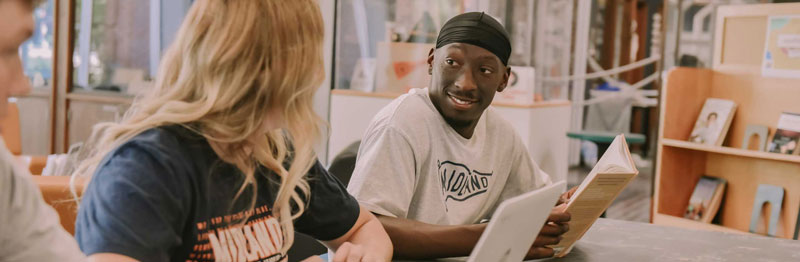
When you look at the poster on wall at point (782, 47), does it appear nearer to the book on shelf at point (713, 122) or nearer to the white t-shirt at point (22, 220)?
the book on shelf at point (713, 122)

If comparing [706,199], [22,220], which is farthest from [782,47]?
[22,220]

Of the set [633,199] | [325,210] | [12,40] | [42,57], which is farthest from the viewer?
[633,199]

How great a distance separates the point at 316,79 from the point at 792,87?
119 inches

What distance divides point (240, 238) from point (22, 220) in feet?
1.83

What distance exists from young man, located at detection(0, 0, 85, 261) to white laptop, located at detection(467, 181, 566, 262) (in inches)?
22.4

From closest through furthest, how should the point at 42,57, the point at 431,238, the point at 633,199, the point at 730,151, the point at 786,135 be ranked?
the point at 431,238, the point at 786,135, the point at 730,151, the point at 42,57, the point at 633,199

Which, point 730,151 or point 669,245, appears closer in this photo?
point 669,245

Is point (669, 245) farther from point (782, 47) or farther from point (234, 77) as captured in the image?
point (782, 47)

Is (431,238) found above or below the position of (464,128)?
below

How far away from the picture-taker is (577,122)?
27.0 feet

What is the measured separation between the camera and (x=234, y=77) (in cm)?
105

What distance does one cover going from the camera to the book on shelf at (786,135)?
3.40m

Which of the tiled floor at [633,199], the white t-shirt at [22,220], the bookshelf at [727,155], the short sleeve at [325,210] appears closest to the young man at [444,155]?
the short sleeve at [325,210]

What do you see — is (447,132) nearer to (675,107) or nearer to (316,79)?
(316,79)
